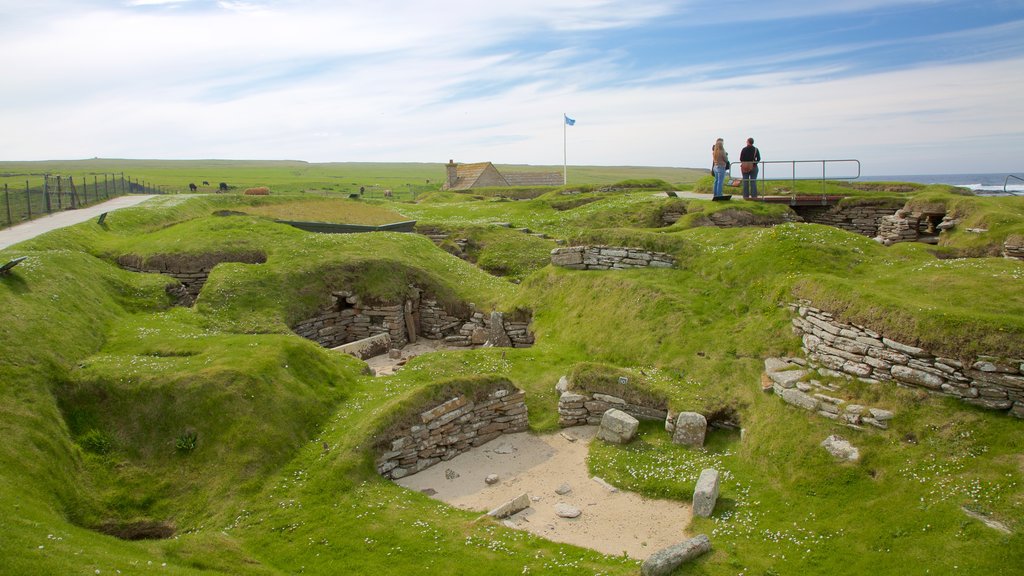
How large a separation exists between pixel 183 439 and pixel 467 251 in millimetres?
21945

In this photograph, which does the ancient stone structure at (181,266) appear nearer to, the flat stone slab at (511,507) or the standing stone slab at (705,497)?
the flat stone slab at (511,507)

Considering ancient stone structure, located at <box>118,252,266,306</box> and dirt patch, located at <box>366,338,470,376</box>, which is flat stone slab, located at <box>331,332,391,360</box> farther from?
ancient stone structure, located at <box>118,252,266,306</box>

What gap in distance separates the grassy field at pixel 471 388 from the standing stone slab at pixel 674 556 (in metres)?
0.31

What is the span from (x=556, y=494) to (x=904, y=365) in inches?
296

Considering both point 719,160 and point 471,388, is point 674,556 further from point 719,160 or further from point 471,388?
point 719,160

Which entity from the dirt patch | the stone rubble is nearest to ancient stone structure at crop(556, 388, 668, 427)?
the dirt patch

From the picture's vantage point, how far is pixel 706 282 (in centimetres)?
1992

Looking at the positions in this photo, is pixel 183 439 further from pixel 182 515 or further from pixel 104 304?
pixel 104 304

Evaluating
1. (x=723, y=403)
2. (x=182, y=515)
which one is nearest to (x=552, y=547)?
(x=723, y=403)

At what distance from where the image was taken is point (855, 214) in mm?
29625

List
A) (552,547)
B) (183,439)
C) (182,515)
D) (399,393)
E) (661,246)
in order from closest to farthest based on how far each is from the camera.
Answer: (552,547) → (182,515) → (183,439) → (399,393) → (661,246)

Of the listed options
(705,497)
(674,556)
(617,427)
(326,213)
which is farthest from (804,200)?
(326,213)

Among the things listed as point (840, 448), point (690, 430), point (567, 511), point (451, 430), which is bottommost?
point (567, 511)

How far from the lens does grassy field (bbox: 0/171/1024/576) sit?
1052 cm
